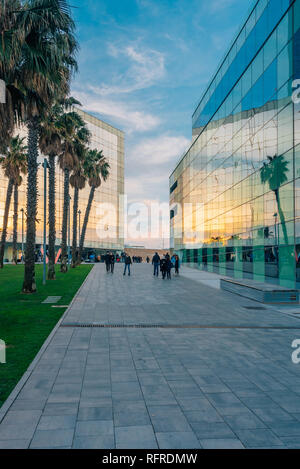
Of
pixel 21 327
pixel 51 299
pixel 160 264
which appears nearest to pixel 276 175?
pixel 160 264

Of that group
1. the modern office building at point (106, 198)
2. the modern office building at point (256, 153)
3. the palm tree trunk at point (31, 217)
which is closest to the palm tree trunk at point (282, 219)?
the modern office building at point (256, 153)

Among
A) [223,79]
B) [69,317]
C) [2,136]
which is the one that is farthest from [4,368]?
[223,79]

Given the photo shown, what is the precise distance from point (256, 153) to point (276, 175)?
4.23m

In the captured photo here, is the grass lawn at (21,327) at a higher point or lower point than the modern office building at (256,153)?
lower

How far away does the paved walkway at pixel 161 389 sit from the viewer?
174 inches

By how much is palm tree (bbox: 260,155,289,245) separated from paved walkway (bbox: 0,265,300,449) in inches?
447

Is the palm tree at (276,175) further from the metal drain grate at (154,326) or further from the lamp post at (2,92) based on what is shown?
the lamp post at (2,92)

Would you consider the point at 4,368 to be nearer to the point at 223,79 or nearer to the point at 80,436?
the point at 80,436

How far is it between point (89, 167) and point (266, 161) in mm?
28498

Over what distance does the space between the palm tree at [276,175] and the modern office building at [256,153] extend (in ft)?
0.19

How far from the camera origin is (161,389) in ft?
19.7

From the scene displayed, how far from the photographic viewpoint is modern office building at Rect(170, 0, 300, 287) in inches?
819

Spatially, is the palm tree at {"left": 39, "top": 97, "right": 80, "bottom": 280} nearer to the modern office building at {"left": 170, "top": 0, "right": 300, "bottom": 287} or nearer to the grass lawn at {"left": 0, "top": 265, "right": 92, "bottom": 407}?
the grass lawn at {"left": 0, "top": 265, "right": 92, "bottom": 407}

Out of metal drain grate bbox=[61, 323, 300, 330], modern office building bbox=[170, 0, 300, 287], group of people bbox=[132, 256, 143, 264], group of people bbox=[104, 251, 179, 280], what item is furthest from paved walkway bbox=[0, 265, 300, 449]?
group of people bbox=[132, 256, 143, 264]
